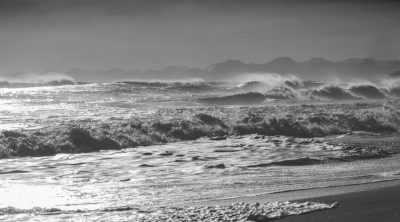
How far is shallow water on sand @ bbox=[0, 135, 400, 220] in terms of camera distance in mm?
6504

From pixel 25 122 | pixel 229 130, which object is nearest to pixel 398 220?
pixel 229 130

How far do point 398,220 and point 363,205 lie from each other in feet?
2.11

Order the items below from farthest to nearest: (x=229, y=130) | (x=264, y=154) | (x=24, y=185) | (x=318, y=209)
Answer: (x=229, y=130)
(x=264, y=154)
(x=24, y=185)
(x=318, y=209)

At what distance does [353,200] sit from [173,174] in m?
3.28

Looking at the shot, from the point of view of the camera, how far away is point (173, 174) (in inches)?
327

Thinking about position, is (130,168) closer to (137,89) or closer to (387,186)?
(387,186)

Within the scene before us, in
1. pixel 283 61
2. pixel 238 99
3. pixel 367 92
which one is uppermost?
pixel 283 61

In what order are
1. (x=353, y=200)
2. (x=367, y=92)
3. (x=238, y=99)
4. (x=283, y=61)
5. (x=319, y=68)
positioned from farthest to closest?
(x=283, y=61)
(x=319, y=68)
(x=367, y=92)
(x=238, y=99)
(x=353, y=200)

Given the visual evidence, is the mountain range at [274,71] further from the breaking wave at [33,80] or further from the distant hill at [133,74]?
the breaking wave at [33,80]

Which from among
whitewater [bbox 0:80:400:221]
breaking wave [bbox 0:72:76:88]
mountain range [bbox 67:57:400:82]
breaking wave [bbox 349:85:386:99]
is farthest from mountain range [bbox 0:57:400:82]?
whitewater [bbox 0:80:400:221]

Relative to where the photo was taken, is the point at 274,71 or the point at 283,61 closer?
the point at 274,71

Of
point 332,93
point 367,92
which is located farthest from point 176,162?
point 367,92

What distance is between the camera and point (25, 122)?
53.0 feet

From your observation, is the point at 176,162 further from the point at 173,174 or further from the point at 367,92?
the point at 367,92
